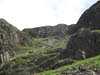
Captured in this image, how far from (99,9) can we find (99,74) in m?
80.0

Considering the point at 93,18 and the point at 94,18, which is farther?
the point at 93,18

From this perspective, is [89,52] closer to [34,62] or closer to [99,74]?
[99,74]

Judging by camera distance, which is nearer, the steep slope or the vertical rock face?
the steep slope

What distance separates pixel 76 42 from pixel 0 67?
146647 mm

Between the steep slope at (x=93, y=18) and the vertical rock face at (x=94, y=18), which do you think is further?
the vertical rock face at (x=94, y=18)

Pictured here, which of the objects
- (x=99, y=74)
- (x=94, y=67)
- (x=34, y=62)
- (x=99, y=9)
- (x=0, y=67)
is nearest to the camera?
(x=99, y=74)

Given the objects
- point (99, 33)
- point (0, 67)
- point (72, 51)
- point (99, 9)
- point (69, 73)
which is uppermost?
point (99, 9)

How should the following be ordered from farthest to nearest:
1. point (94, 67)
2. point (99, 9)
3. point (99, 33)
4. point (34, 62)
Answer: point (34, 62), point (99, 9), point (99, 33), point (94, 67)

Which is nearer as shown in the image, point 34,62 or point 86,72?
point 86,72

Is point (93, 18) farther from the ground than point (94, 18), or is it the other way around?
point (93, 18)

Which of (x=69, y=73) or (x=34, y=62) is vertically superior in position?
(x=69, y=73)

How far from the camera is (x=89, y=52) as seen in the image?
58781mm

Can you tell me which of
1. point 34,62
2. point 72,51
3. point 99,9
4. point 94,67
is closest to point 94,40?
point 72,51

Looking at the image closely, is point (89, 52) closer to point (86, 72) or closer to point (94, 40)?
point (94, 40)
